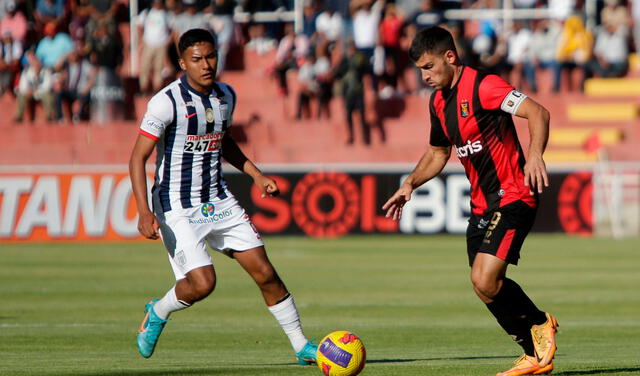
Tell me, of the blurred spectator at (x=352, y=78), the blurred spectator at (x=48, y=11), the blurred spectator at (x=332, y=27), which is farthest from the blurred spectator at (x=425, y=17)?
the blurred spectator at (x=48, y=11)

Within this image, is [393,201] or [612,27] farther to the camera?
[612,27]

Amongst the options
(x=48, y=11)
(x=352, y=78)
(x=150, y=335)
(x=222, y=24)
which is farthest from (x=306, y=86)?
(x=150, y=335)

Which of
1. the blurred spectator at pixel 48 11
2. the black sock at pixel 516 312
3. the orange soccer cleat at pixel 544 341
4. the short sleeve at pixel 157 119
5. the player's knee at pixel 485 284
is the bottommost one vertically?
the orange soccer cleat at pixel 544 341

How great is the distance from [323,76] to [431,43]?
20247 mm

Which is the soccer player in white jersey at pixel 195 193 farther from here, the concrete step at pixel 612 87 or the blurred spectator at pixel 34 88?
the concrete step at pixel 612 87

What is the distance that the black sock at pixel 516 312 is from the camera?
26.9 feet

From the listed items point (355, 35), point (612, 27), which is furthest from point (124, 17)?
point (612, 27)

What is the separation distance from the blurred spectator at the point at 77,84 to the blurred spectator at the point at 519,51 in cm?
963

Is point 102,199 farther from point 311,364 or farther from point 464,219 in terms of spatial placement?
point 311,364

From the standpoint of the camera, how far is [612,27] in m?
27.9

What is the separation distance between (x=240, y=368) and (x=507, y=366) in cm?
189

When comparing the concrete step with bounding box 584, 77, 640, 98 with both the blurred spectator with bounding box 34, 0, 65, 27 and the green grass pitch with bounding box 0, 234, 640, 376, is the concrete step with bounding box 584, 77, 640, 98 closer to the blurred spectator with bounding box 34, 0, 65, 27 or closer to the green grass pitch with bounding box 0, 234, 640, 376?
the green grass pitch with bounding box 0, 234, 640, 376

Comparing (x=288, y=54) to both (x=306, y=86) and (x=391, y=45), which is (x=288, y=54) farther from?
(x=391, y=45)

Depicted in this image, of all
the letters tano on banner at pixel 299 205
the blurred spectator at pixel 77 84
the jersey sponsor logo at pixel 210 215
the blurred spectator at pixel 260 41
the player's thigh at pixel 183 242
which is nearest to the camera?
the player's thigh at pixel 183 242
